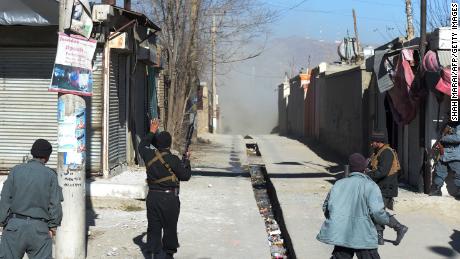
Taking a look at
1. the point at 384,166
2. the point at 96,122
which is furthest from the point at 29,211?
the point at 96,122

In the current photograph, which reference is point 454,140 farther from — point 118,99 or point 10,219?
point 10,219

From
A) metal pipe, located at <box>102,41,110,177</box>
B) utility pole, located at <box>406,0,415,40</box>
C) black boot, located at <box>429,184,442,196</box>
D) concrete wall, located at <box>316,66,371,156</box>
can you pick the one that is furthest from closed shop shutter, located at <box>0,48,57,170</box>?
utility pole, located at <box>406,0,415,40</box>

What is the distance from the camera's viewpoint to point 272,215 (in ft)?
39.3

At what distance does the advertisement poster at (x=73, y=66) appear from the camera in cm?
659

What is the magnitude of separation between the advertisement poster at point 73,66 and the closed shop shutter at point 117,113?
16.2 feet

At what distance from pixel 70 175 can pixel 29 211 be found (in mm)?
1563

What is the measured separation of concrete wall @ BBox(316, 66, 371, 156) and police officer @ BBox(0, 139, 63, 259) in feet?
41.7

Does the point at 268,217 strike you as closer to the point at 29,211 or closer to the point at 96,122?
the point at 96,122

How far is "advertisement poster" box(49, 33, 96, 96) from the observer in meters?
6.59

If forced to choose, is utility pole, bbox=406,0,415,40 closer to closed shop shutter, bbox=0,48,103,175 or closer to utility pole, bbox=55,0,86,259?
closed shop shutter, bbox=0,48,103,175

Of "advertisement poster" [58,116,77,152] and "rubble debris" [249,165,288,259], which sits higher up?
"advertisement poster" [58,116,77,152]

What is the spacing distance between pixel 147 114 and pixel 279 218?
634cm

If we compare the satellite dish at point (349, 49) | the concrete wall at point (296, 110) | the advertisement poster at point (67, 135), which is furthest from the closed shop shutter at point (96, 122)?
the concrete wall at point (296, 110)

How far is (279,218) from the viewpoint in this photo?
433 inches
